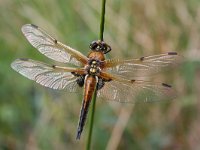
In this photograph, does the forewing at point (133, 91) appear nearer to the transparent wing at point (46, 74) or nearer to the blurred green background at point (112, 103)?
the transparent wing at point (46, 74)

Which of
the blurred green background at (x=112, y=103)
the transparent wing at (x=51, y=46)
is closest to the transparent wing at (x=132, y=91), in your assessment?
the transparent wing at (x=51, y=46)

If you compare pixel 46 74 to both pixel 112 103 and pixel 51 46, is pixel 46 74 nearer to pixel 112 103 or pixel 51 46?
pixel 51 46

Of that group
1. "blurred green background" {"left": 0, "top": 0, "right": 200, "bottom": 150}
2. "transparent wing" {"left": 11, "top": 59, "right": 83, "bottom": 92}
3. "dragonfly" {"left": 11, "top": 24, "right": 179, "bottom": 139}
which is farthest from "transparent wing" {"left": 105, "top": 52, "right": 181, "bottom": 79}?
"blurred green background" {"left": 0, "top": 0, "right": 200, "bottom": 150}

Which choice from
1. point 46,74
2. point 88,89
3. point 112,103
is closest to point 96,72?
point 88,89

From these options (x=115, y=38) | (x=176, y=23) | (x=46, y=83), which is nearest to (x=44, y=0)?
(x=115, y=38)

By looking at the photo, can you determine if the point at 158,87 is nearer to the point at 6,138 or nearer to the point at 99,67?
the point at 99,67
